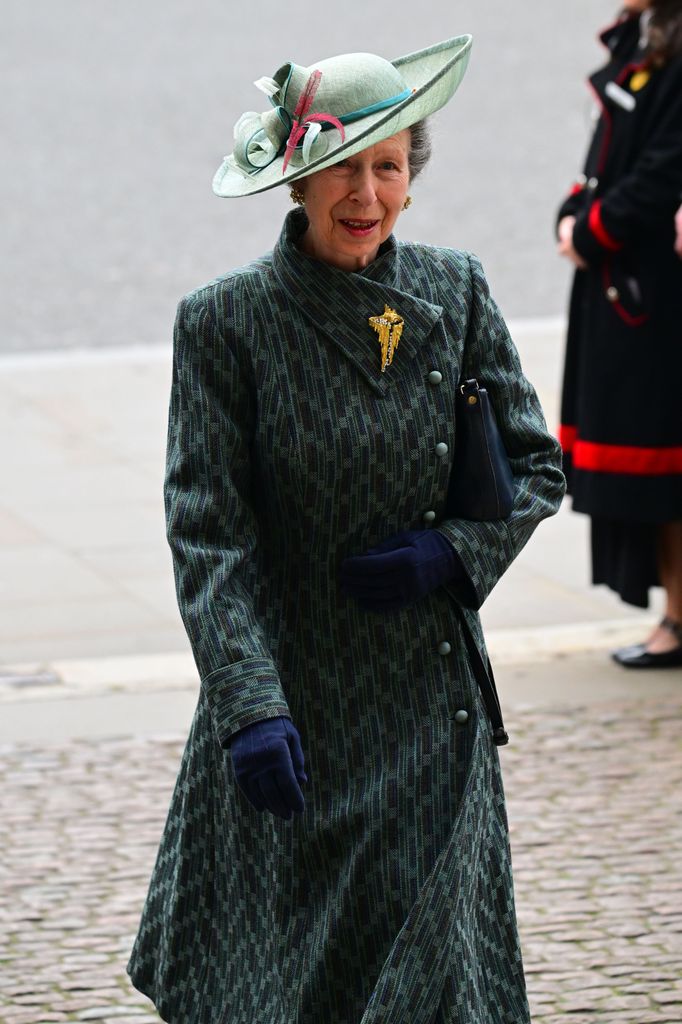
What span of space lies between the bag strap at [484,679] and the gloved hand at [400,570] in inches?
4.3

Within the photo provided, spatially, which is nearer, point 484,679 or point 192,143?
point 484,679

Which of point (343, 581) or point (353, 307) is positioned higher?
point (353, 307)

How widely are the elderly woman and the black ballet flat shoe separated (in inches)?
117

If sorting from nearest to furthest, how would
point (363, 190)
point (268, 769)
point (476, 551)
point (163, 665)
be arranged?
point (268, 769) → point (363, 190) → point (476, 551) → point (163, 665)

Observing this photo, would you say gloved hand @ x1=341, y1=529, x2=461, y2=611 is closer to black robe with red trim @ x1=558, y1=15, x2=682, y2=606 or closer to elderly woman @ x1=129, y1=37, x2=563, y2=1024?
elderly woman @ x1=129, y1=37, x2=563, y2=1024

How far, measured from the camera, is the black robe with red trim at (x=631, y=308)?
538 cm

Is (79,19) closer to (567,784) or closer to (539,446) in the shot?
(567,784)

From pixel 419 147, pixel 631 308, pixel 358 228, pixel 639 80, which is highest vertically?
pixel 639 80

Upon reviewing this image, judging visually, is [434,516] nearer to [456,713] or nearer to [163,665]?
[456,713]

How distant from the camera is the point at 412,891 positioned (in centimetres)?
266

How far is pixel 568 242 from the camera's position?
18.4 feet

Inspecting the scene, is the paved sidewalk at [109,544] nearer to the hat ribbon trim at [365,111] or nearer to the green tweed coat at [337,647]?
the green tweed coat at [337,647]

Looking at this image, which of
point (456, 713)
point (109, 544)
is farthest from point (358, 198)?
point (109, 544)

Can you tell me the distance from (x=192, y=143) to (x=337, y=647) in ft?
37.0
